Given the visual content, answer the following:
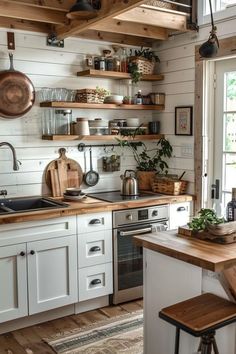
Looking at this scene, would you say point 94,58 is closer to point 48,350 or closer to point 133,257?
point 133,257

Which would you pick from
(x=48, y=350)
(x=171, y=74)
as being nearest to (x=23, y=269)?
(x=48, y=350)

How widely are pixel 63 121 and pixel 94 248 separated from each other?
47.0 inches

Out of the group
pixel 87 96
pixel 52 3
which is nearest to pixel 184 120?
pixel 87 96

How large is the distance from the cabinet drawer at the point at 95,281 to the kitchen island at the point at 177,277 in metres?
0.99

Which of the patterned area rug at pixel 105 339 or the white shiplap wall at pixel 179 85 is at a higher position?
the white shiplap wall at pixel 179 85

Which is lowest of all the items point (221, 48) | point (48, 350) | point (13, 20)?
point (48, 350)

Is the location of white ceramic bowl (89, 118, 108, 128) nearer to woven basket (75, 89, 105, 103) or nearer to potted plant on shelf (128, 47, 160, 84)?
woven basket (75, 89, 105, 103)

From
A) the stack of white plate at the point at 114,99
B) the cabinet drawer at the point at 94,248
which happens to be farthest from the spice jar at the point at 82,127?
the cabinet drawer at the point at 94,248

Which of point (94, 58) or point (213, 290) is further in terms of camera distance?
point (94, 58)

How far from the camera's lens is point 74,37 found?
3900 millimetres

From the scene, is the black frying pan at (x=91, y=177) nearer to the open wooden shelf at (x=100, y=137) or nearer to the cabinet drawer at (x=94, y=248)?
the open wooden shelf at (x=100, y=137)

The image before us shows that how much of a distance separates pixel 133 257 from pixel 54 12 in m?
2.13

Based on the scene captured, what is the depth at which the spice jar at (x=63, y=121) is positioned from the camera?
3828 mm

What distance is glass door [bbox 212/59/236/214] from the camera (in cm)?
368
